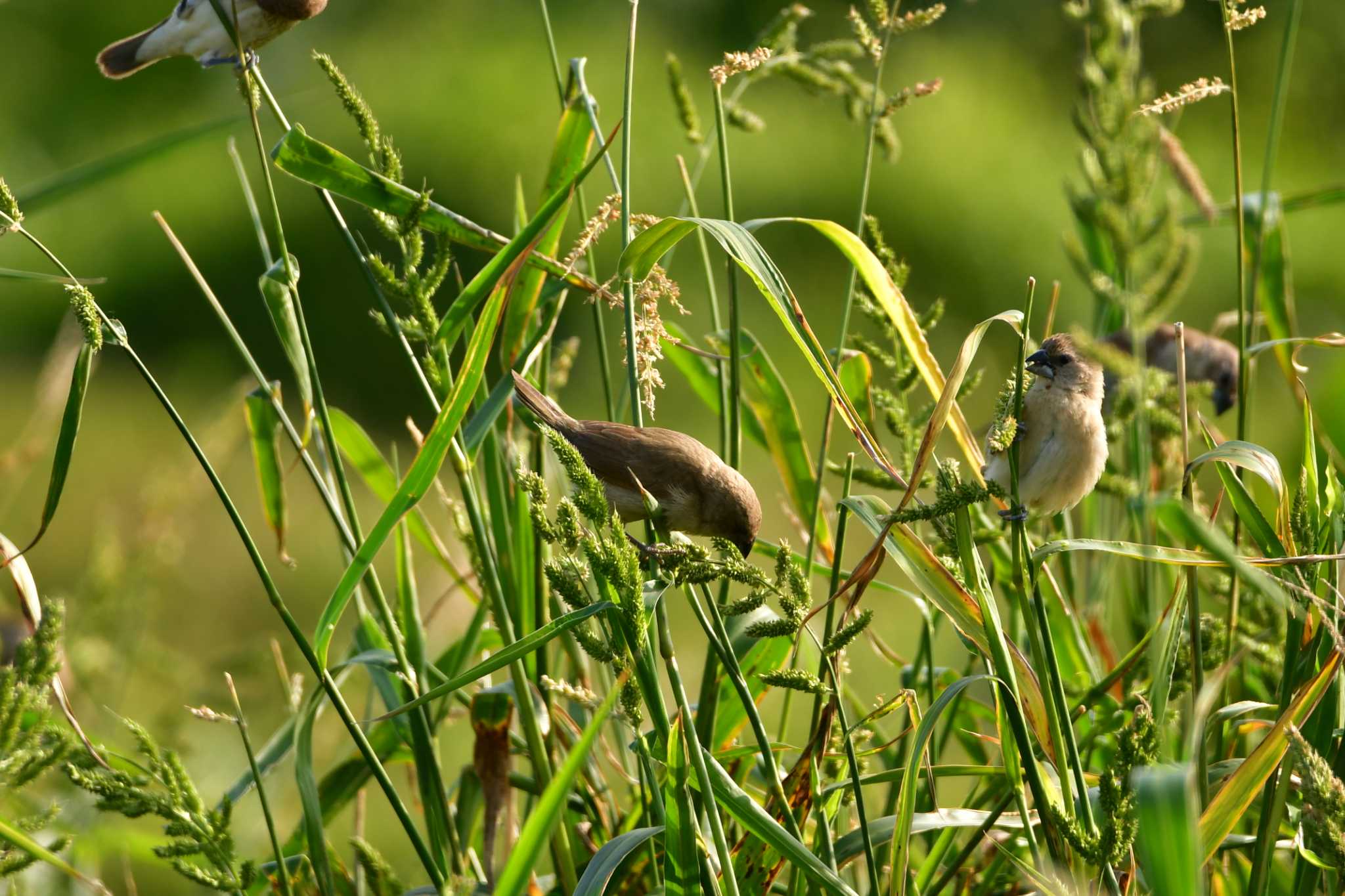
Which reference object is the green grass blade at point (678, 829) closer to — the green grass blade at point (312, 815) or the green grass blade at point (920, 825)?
the green grass blade at point (920, 825)

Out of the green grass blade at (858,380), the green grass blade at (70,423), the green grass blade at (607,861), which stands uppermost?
the green grass blade at (70,423)

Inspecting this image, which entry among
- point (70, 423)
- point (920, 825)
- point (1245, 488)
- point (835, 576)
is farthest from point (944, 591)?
point (70, 423)

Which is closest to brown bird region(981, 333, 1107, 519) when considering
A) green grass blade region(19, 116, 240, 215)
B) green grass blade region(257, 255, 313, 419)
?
green grass blade region(257, 255, 313, 419)

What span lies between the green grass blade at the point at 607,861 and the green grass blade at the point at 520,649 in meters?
0.23

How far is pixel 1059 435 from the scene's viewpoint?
194cm

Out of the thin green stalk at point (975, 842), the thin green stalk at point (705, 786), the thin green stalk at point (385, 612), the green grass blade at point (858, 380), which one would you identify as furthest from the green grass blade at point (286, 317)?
the thin green stalk at point (975, 842)

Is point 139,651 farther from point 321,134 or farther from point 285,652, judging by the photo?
point 321,134

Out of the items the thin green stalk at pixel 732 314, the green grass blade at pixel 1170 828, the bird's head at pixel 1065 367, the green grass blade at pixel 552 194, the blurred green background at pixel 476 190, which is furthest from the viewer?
the blurred green background at pixel 476 190

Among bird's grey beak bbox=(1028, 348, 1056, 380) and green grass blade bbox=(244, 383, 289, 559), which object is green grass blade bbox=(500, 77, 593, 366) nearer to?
green grass blade bbox=(244, 383, 289, 559)

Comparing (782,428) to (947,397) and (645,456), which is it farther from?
(947,397)

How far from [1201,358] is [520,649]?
3081mm

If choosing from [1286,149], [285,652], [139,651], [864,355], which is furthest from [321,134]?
[1286,149]

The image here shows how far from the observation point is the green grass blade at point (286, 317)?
1.49m

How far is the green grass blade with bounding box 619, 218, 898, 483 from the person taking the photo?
4.25 ft
